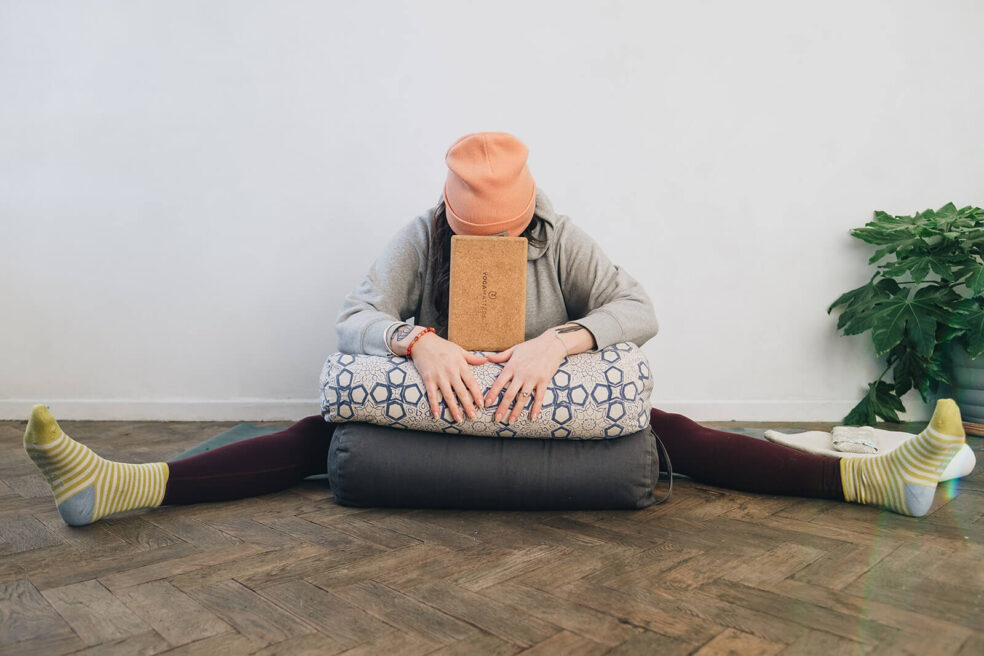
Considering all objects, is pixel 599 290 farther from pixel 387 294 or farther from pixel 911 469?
pixel 911 469

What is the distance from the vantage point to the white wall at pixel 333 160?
8.53ft

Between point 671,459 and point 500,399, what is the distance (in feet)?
1.63

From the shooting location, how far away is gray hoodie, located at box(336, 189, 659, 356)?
157cm

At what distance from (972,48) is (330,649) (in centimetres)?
335

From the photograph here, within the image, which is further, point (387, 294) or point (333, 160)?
point (333, 160)

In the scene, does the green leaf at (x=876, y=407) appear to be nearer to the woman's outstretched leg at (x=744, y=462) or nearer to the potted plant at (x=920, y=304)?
the potted plant at (x=920, y=304)

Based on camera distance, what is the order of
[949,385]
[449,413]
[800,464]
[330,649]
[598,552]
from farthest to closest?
[949,385], [800,464], [449,413], [598,552], [330,649]

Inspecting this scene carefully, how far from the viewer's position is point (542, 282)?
5.30 ft

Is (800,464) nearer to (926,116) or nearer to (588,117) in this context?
(588,117)

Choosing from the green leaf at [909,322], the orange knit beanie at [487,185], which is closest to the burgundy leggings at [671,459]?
the orange knit beanie at [487,185]

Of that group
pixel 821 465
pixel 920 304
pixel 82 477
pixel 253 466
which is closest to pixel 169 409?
pixel 253 466

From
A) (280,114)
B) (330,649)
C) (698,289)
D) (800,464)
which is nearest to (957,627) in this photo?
(800,464)

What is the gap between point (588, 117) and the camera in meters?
2.70

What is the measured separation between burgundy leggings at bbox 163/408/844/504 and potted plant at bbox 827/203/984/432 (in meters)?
1.29
